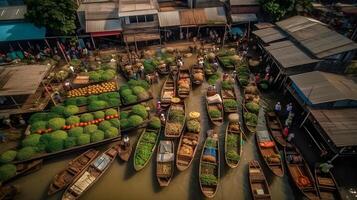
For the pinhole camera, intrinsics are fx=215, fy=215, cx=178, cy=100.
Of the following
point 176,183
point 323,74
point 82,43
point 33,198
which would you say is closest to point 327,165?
point 323,74

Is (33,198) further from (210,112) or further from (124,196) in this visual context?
(210,112)

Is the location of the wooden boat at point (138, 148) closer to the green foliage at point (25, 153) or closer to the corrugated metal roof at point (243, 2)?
the green foliage at point (25, 153)

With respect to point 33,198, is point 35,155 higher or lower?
higher

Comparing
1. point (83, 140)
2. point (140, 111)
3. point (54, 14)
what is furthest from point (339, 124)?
point (54, 14)

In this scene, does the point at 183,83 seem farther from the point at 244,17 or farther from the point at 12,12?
the point at 12,12

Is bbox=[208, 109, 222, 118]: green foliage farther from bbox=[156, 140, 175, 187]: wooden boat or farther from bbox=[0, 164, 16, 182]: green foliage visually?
bbox=[0, 164, 16, 182]: green foliage

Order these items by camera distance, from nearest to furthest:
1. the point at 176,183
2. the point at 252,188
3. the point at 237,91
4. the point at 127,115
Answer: the point at 252,188, the point at 176,183, the point at 127,115, the point at 237,91
